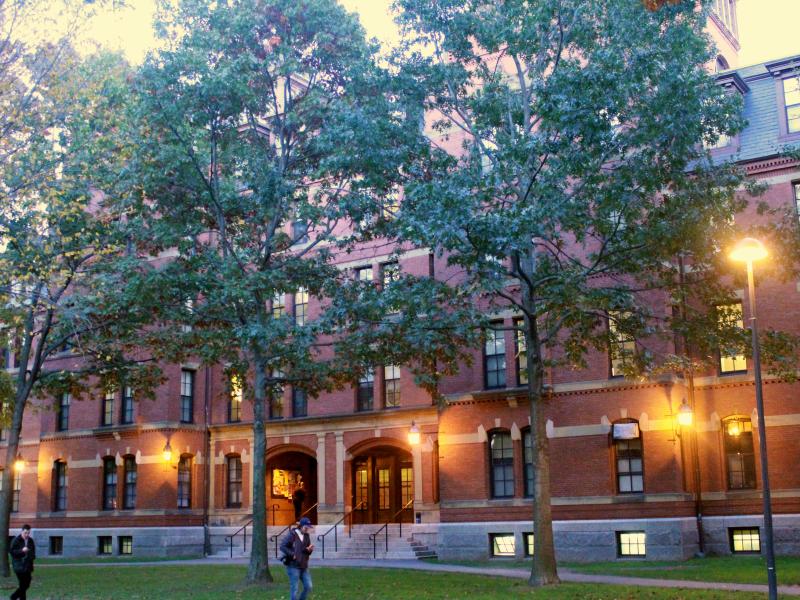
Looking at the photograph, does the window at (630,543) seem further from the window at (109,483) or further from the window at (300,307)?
the window at (109,483)

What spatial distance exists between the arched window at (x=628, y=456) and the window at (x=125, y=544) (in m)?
20.3

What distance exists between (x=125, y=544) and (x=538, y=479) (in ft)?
76.8

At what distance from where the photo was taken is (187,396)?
39.8m

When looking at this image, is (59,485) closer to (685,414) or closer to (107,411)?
(107,411)

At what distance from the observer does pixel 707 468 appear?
92.7ft

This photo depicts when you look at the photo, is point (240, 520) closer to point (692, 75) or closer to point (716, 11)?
point (692, 75)

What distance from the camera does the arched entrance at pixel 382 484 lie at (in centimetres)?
Answer: 3562

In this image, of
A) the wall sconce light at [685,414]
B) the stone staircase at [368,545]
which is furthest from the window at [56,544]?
the wall sconce light at [685,414]

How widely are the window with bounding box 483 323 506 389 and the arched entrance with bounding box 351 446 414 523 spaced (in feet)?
17.3

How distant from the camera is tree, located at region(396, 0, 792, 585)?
1988 centimetres

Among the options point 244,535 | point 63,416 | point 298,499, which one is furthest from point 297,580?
point 63,416

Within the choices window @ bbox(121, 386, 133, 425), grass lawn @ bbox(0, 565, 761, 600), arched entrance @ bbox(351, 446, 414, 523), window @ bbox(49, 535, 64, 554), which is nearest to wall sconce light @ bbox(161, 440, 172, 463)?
window @ bbox(121, 386, 133, 425)

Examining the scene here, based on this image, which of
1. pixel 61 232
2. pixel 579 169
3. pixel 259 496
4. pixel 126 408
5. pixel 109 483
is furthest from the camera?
A: pixel 109 483

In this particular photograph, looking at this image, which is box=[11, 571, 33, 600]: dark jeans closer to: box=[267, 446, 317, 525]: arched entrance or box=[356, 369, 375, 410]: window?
box=[356, 369, 375, 410]: window
